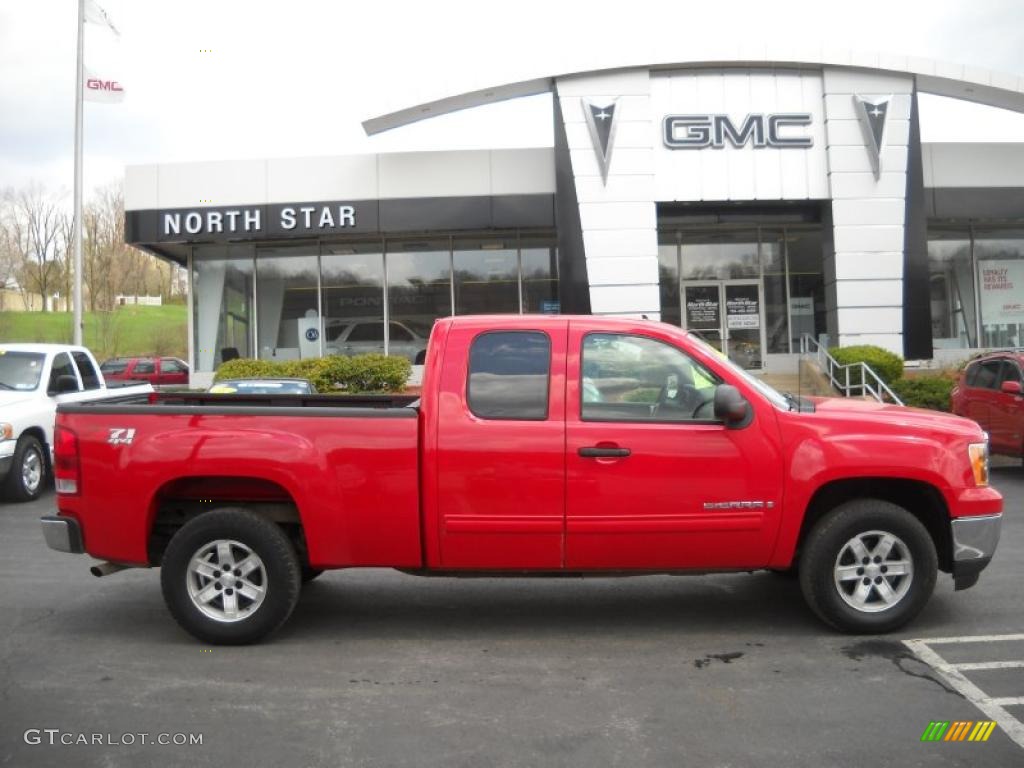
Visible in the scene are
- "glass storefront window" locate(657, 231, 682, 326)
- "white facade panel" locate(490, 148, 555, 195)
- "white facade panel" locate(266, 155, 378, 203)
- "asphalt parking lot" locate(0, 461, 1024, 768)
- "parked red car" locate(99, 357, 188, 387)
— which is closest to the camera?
"asphalt parking lot" locate(0, 461, 1024, 768)

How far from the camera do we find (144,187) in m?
19.9

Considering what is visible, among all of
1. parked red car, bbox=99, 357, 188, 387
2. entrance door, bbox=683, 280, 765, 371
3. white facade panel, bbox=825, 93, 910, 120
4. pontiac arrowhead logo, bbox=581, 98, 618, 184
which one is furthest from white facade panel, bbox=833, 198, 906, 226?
parked red car, bbox=99, 357, 188, 387

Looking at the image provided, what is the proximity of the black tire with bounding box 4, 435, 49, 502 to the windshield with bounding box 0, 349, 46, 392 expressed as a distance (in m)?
0.77

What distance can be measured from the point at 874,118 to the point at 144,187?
52.0 ft

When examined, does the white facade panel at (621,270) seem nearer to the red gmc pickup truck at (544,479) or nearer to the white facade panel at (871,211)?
the white facade panel at (871,211)

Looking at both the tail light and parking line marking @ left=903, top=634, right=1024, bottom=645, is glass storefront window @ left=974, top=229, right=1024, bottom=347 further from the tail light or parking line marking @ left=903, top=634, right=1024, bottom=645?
the tail light

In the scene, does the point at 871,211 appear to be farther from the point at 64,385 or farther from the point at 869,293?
the point at 64,385

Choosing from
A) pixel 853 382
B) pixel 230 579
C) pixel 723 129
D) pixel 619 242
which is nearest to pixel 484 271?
pixel 619 242

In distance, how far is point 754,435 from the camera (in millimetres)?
4996

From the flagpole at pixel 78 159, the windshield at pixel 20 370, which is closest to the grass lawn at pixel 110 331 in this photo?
the flagpole at pixel 78 159

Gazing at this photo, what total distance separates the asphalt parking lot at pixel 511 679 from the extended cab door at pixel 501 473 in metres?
0.60

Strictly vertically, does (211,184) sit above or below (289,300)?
above

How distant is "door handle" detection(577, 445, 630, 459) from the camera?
16.2 ft

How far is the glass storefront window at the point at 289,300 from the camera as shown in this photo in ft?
72.9
